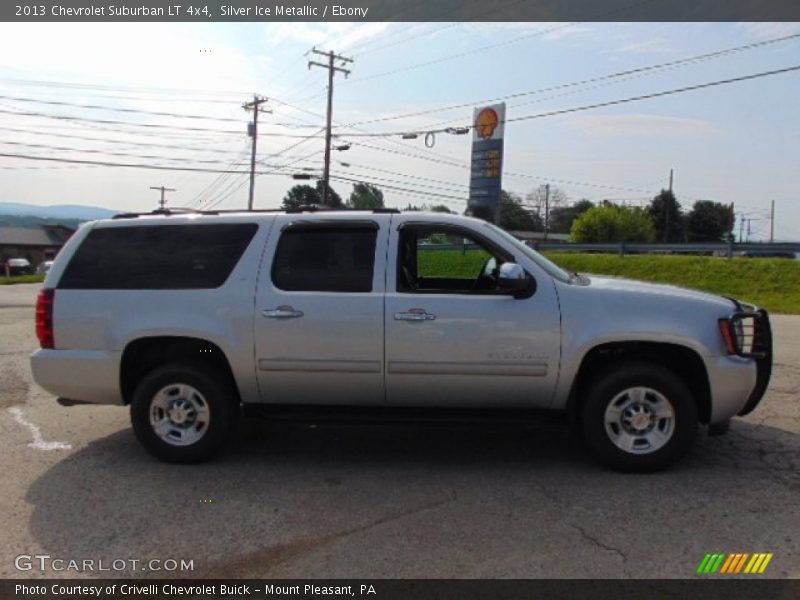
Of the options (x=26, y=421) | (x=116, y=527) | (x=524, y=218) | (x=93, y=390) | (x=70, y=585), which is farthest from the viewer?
(x=524, y=218)

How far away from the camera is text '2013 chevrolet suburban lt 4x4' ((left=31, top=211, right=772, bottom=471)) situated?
14.6 ft

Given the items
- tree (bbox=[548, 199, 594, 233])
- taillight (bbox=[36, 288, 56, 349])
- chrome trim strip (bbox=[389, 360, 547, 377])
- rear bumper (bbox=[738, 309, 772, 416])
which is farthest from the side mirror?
tree (bbox=[548, 199, 594, 233])

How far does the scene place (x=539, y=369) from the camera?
14.6ft

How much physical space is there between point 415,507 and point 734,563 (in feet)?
5.87

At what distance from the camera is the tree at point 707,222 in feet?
321

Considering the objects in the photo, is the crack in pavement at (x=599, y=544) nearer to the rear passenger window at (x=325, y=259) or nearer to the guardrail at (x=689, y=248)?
the rear passenger window at (x=325, y=259)

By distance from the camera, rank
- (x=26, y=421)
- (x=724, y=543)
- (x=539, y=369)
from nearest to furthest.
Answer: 1. (x=724, y=543)
2. (x=539, y=369)
3. (x=26, y=421)

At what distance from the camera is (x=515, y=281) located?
4.36 meters

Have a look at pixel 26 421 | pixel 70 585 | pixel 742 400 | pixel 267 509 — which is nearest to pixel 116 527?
pixel 70 585

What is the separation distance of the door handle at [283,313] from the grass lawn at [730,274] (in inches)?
741

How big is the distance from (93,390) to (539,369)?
3.32 m

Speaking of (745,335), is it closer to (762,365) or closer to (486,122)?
(762,365)

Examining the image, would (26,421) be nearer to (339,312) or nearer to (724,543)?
(339,312)

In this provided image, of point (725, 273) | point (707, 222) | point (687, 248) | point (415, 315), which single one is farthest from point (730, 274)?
point (707, 222)
